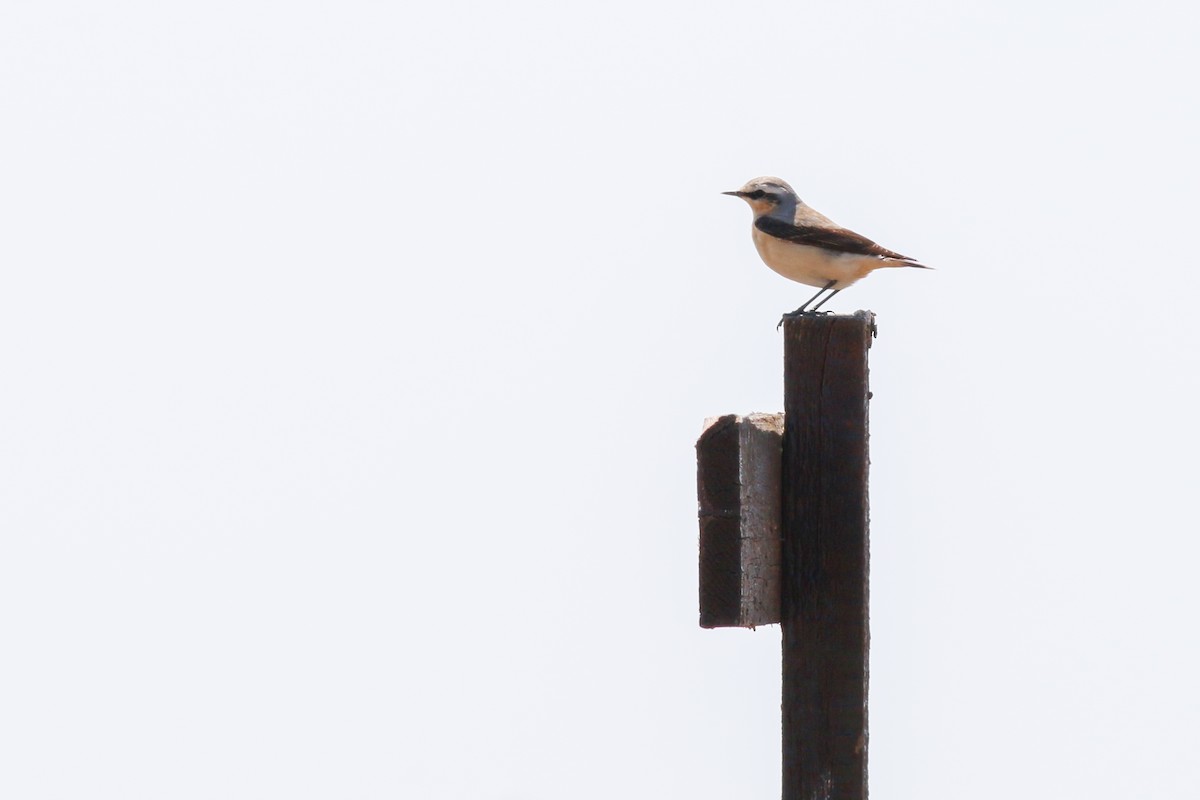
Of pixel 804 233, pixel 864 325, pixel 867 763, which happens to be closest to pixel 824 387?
pixel 864 325

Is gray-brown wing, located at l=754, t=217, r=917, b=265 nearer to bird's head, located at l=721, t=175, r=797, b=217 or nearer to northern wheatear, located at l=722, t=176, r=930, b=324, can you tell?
northern wheatear, located at l=722, t=176, r=930, b=324

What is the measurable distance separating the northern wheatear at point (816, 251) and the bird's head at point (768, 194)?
0.56 feet

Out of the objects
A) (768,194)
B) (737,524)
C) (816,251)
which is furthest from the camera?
(768,194)

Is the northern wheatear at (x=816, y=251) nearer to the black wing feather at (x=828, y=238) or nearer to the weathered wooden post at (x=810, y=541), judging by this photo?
the black wing feather at (x=828, y=238)

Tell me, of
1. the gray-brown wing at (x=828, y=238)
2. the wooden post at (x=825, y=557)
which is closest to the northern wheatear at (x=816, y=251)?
the gray-brown wing at (x=828, y=238)

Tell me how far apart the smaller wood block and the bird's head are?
17.7 feet

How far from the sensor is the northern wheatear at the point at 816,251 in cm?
891

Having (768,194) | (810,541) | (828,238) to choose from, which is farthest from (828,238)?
(810,541)

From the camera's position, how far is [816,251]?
8914 mm

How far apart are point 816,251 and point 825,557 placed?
497cm

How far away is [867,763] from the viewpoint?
4062mm

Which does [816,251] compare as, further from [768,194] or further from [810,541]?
[810,541]

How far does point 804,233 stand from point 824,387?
4.86 metres

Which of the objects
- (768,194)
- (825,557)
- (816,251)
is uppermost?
(768,194)
